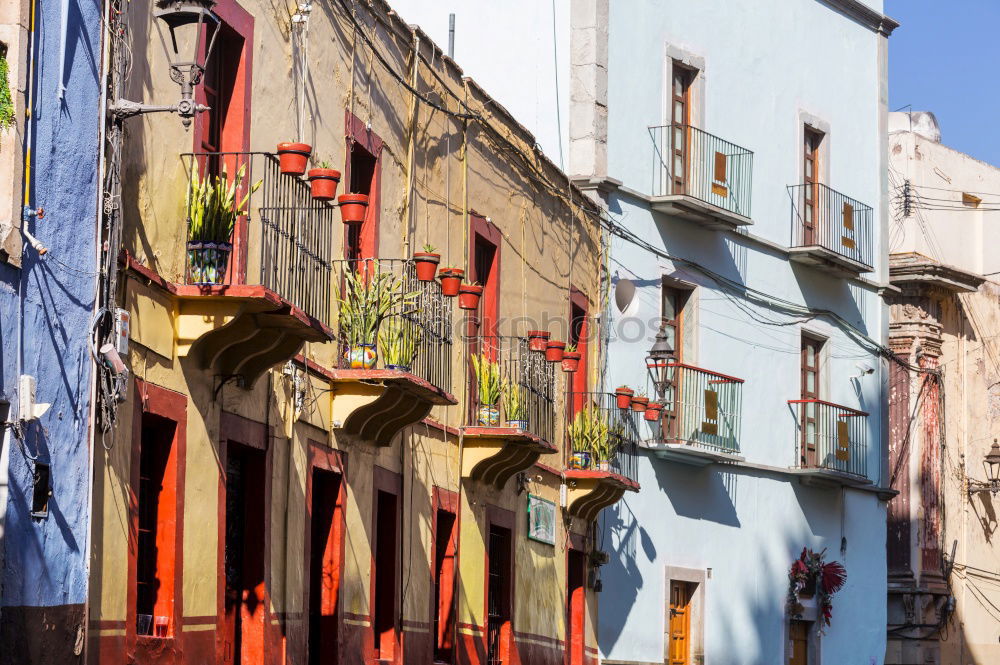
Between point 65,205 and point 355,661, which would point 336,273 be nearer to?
point 355,661

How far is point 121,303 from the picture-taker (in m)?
10.5

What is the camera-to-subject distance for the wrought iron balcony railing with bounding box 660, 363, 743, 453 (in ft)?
76.2

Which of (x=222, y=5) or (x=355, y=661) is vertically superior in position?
(x=222, y=5)

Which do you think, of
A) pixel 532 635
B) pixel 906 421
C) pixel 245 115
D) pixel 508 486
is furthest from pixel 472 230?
pixel 906 421

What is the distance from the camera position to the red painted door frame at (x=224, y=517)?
12.0 metres

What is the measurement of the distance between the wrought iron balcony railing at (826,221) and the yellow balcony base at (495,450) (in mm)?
9378

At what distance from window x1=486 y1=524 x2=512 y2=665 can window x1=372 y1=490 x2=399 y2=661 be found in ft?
9.68

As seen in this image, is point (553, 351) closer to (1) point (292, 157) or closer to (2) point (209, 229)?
(1) point (292, 157)

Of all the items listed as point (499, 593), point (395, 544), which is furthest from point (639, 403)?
point (395, 544)

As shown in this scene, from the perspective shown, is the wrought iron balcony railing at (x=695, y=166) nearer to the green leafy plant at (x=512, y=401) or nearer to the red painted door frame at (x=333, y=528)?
the green leafy plant at (x=512, y=401)

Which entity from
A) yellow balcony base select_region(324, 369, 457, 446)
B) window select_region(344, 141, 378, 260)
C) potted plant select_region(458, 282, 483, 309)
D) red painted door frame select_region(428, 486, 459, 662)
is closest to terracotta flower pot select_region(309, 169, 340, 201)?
yellow balcony base select_region(324, 369, 457, 446)

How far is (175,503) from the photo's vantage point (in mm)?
11250

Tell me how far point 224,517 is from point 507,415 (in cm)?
600

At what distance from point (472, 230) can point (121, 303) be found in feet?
26.0
